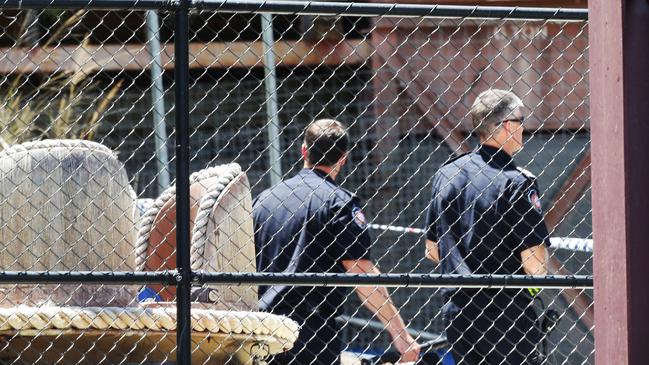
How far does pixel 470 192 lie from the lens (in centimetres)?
512

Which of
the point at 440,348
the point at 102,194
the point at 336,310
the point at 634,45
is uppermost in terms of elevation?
the point at 634,45

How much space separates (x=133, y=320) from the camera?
4004 millimetres

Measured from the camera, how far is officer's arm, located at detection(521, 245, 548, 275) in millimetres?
4973

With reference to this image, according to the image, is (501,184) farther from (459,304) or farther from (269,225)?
(269,225)

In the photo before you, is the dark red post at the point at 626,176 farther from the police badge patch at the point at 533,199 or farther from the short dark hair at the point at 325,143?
the short dark hair at the point at 325,143

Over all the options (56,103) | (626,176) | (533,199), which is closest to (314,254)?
(533,199)

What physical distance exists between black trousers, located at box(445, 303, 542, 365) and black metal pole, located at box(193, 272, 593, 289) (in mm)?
536

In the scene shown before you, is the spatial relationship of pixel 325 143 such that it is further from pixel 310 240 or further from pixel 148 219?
pixel 148 219

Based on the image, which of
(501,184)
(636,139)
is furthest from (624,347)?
(501,184)

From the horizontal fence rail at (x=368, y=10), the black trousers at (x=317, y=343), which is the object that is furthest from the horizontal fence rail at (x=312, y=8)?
the black trousers at (x=317, y=343)

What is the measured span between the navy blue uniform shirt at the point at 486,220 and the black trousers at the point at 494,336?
0.05 metres

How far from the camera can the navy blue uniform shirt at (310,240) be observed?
198 inches

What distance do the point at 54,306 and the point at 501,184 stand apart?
1.92 meters

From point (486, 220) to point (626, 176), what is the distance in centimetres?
262
